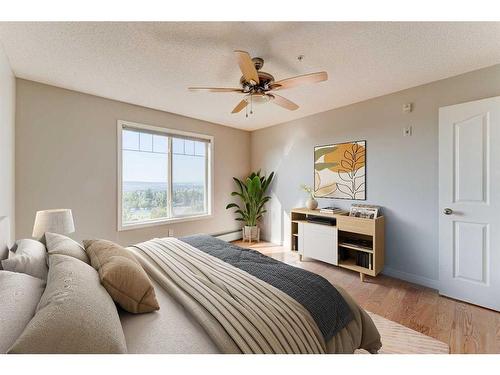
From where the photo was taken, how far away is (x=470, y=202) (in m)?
2.09

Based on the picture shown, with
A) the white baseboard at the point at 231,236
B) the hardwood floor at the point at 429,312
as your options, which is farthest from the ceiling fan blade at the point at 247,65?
the white baseboard at the point at 231,236

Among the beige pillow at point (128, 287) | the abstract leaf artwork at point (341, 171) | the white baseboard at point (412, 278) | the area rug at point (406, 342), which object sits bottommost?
the area rug at point (406, 342)

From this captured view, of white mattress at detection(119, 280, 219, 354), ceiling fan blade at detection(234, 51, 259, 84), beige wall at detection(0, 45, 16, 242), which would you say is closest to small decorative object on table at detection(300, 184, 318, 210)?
ceiling fan blade at detection(234, 51, 259, 84)

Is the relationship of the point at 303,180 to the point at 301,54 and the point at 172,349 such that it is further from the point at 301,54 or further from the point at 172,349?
the point at 172,349

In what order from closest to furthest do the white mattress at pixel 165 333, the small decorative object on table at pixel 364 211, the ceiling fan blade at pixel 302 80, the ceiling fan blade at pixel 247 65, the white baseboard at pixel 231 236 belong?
the white mattress at pixel 165 333 < the ceiling fan blade at pixel 247 65 < the ceiling fan blade at pixel 302 80 < the small decorative object on table at pixel 364 211 < the white baseboard at pixel 231 236

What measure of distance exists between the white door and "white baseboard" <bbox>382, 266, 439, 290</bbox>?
0.60ft

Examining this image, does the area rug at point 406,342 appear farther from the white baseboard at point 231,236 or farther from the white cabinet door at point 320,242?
the white baseboard at point 231,236

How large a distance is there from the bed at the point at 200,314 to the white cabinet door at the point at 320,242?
1.57m

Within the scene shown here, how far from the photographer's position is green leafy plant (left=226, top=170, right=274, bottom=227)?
13.5ft

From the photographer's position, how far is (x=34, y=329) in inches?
23.9

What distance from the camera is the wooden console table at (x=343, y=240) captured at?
8.52 ft

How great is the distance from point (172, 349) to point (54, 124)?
2.90 meters

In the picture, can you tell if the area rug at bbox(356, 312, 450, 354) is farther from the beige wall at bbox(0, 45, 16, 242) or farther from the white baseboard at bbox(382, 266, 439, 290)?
the beige wall at bbox(0, 45, 16, 242)
